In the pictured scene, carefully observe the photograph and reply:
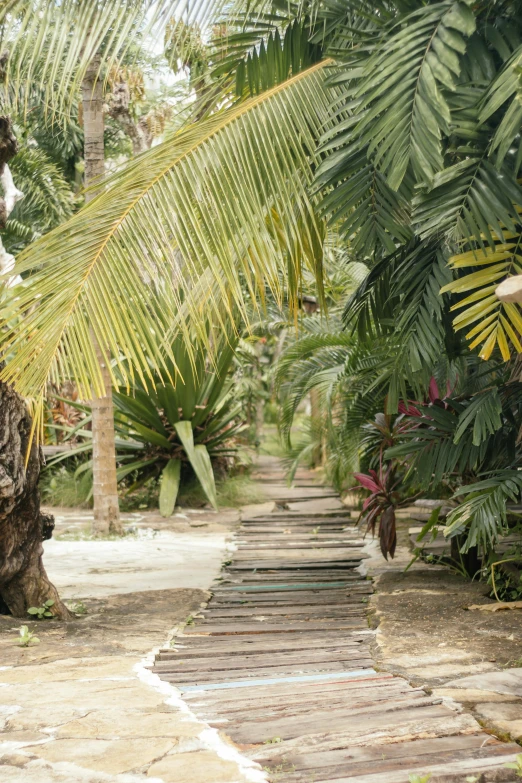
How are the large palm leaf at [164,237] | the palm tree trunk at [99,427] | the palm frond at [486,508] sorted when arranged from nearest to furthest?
the large palm leaf at [164,237], the palm frond at [486,508], the palm tree trunk at [99,427]

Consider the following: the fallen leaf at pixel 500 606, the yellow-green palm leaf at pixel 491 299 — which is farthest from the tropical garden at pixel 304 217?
the fallen leaf at pixel 500 606

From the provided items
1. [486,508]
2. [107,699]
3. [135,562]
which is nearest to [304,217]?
[486,508]

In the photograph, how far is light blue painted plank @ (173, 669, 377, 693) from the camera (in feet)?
10.2

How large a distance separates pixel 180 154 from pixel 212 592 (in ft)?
9.13

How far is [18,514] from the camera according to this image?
4.18m

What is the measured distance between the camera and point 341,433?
721 cm

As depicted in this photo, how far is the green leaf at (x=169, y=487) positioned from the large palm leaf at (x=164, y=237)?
502cm

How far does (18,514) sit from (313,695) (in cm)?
194

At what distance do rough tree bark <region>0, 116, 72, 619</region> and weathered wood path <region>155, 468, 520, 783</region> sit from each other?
0.84 metres

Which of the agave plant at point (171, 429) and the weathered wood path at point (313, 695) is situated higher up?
the agave plant at point (171, 429)

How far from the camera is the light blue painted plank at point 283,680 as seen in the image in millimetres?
3105

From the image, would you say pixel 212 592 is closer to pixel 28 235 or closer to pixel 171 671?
pixel 171 671

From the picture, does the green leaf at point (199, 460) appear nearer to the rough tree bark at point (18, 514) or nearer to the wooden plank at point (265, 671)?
the rough tree bark at point (18, 514)

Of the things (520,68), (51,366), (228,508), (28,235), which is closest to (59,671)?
(51,366)
